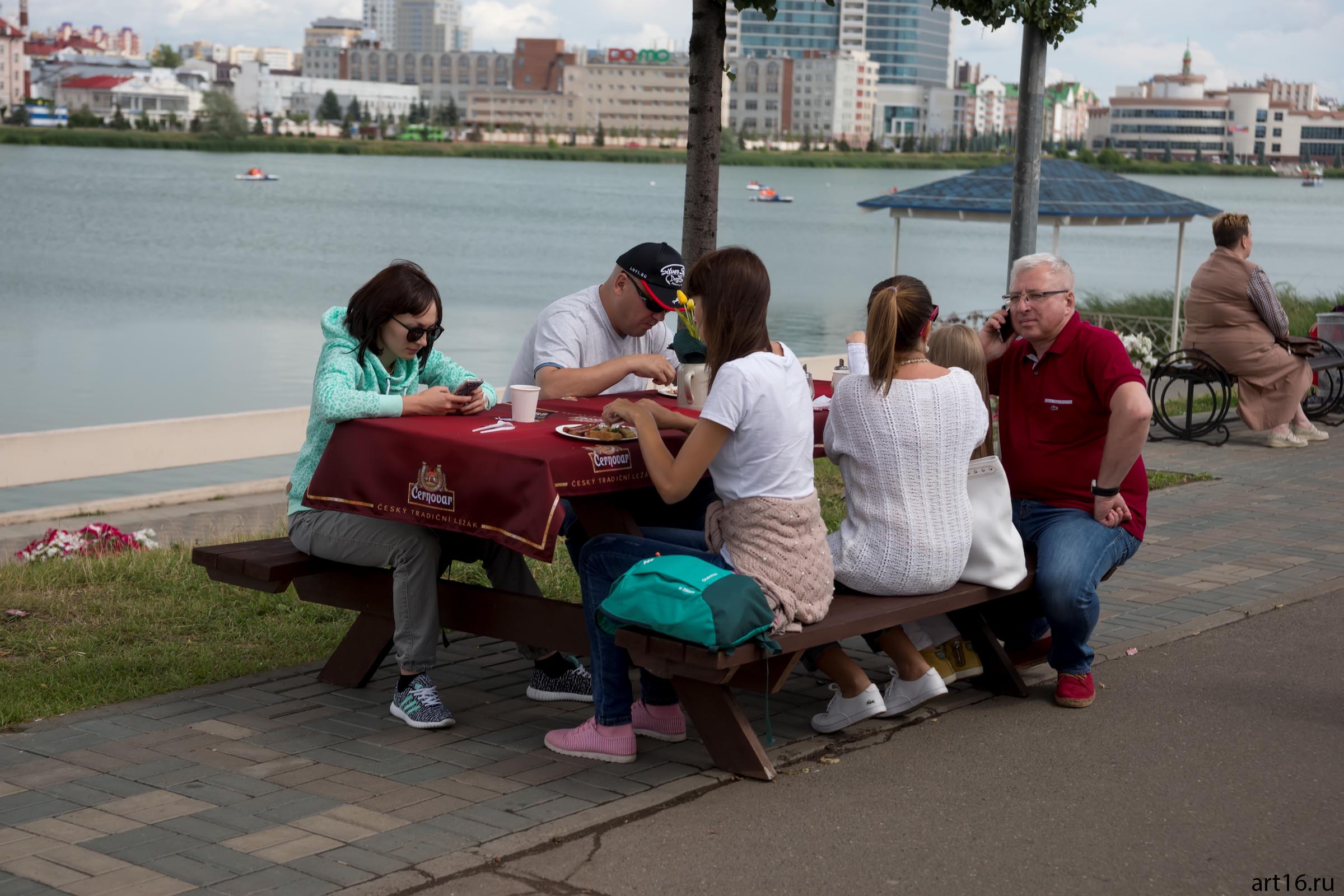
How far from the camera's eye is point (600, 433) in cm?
441

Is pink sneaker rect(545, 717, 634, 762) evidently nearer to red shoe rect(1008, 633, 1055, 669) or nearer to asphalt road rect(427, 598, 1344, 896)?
asphalt road rect(427, 598, 1344, 896)

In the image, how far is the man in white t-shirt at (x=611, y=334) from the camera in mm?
5484

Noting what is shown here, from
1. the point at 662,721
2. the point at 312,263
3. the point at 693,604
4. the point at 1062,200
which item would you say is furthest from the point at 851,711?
the point at 312,263

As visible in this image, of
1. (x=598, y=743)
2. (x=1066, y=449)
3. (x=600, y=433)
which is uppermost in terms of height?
(x=600, y=433)

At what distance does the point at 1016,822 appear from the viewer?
390cm

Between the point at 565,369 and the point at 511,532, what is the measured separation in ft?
5.12

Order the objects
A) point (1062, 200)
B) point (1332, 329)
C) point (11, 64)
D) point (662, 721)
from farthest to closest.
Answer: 1. point (11, 64)
2. point (1062, 200)
3. point (1332, 329)
4. point (662, 721)

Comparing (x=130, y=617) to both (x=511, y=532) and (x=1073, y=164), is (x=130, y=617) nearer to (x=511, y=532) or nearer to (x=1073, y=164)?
(x=511, y=532)

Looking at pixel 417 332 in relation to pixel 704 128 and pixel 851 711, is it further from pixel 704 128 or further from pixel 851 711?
pixel 704 128

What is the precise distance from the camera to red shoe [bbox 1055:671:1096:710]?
4.92 metres

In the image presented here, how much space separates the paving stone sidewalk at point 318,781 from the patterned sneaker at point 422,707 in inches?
1.4

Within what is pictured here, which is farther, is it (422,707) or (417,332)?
(417,332)

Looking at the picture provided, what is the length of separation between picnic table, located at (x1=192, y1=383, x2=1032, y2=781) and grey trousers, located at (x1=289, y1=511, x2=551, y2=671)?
119 mm

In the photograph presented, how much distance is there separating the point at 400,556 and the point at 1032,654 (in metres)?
2.24
